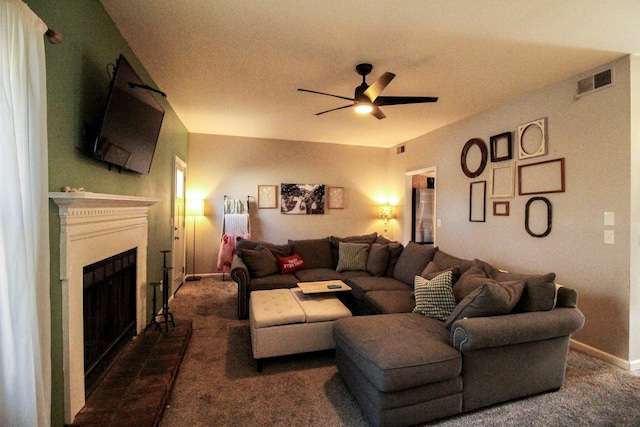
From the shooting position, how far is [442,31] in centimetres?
217

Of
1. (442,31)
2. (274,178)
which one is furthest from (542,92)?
(274,178)

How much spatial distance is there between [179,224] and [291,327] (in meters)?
3.18

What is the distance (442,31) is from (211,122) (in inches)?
144

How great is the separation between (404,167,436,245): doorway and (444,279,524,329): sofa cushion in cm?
375

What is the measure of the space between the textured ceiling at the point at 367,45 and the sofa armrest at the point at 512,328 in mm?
2054

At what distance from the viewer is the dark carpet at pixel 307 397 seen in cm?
181

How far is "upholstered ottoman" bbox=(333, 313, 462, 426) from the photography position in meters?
1.65

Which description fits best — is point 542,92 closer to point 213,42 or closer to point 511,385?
point 511,385

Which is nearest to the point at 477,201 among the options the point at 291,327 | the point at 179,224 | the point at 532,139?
the point at 532,139

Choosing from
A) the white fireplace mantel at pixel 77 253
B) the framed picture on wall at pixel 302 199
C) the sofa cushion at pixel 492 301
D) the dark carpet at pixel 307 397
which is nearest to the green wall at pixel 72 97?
the white fireplace mantel at pixel 77 253

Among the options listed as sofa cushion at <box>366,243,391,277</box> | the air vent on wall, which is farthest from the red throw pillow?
the air vent on wall

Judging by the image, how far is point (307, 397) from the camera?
202cm

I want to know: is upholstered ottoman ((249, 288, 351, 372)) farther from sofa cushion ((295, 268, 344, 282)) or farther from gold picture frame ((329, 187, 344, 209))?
gold picture frame ((329, 187, 344, 209))

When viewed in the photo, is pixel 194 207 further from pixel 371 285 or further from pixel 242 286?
pixel 371 285
